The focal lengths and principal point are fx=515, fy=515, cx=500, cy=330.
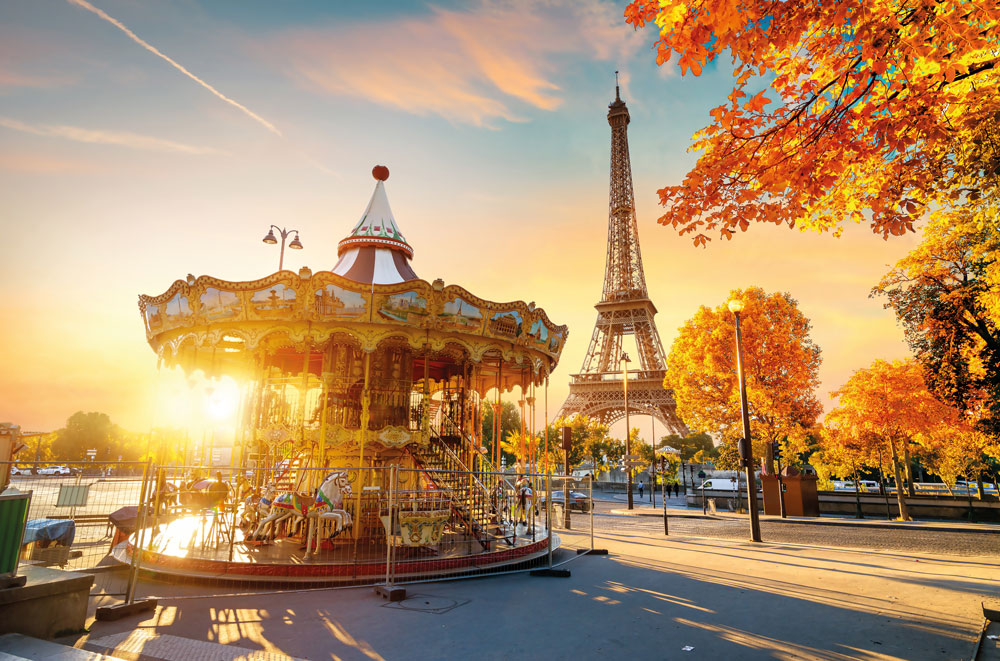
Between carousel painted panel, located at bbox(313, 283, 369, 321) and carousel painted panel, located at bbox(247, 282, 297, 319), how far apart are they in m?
0.56

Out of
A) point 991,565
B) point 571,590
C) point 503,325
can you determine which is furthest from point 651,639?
point 991,565

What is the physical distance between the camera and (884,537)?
15.4 meters

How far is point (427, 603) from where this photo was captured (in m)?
7.12

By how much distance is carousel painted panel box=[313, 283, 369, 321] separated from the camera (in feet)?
37.6

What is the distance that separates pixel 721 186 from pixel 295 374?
18015 mm

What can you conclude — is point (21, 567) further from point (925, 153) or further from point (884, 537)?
point (884, 537)

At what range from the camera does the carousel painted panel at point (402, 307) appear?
11570 mm

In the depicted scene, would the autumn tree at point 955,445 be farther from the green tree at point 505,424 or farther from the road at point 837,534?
the green tree at point 505,424

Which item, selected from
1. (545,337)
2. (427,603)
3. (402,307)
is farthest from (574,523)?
(427,603)

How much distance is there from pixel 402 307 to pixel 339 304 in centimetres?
138

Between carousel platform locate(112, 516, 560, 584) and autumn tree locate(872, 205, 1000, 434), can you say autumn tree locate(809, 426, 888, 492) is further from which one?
carousel platform locate(112, 516, 560, 584)

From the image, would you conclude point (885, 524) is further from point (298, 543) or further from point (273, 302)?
point (273, 302)

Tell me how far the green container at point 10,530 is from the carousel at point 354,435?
1.74 metres

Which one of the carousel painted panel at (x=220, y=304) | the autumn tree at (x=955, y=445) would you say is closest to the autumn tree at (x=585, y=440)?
the autumn tree at (x=955, y=445)
